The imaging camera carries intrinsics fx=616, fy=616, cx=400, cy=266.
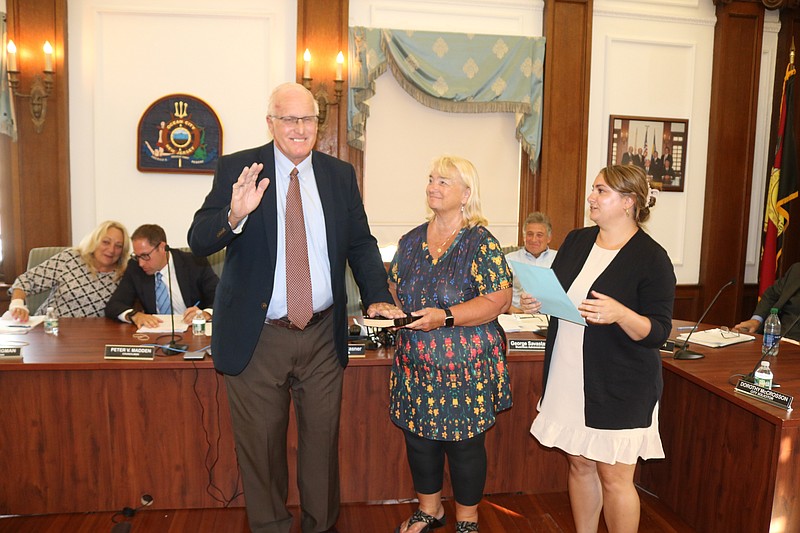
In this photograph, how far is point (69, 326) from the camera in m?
3.18

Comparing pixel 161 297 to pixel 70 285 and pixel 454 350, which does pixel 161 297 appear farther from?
pixel 454 350

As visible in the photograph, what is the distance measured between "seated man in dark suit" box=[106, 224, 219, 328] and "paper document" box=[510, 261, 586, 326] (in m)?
1.86

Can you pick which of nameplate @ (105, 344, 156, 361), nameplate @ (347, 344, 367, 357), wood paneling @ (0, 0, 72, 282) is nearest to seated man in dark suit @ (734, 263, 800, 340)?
nameplate @ (347, 344, 367, 357)

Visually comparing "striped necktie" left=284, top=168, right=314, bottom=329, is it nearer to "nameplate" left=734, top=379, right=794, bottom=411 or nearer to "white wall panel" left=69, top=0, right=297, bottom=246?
"nameplate" left=734, top=379, right=794, bottom=411

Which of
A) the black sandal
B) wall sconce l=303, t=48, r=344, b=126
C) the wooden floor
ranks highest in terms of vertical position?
wall sconce l=303, t=48, r=344, b=126

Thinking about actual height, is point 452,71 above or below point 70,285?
above

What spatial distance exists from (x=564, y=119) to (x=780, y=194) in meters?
1.89

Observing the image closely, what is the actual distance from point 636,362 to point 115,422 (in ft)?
6.84

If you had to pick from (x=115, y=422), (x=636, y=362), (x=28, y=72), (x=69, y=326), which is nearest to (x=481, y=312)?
(x=636, y=362)

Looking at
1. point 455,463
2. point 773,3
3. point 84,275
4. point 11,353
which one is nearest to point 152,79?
point 84,275

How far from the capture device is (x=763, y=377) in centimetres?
235

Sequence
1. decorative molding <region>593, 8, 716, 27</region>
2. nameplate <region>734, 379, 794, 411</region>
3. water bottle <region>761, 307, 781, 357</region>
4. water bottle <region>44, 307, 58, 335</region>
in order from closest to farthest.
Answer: nameplate <region>734, 379, 794, 411</region>, water bottle <region>761, 307, 781, 357</region>, water bottle <region>44, 307, 58, 335</region>, decorative molding <region>593, 8, 716, 27</region>

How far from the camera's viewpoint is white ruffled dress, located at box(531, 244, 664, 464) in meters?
1.97

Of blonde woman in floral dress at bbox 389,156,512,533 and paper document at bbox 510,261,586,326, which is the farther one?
blonde woman in floral dress at bbox 389,156,512,533
